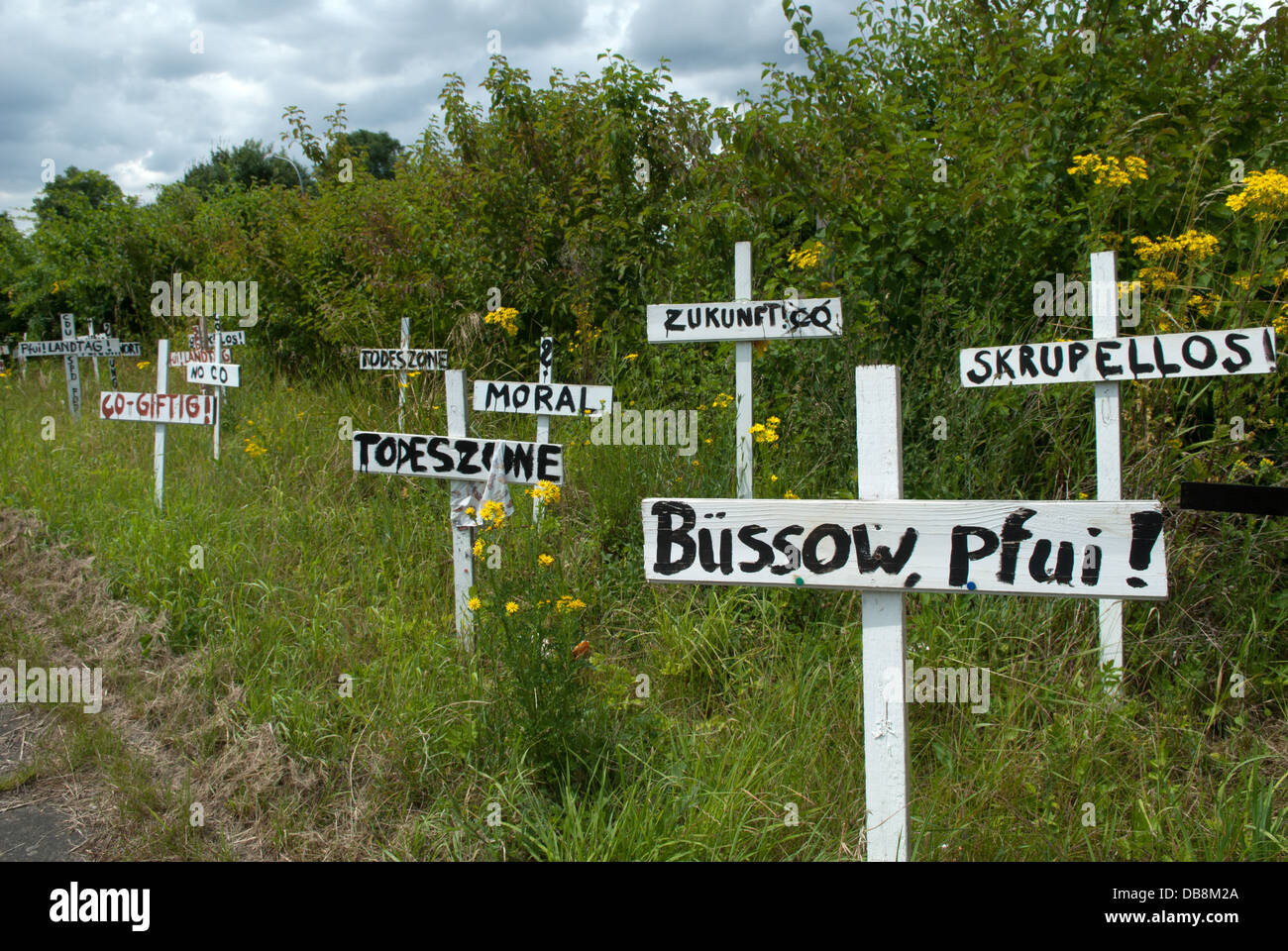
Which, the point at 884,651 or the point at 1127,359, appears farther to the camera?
the point at 1127,359

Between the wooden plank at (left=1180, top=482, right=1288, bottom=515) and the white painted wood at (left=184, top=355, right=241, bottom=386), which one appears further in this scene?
the white painted wood at (left=184, top=355, right=241, bottom=386)

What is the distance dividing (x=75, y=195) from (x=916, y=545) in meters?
18.8

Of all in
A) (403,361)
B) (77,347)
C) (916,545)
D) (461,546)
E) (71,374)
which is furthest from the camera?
(77,347)

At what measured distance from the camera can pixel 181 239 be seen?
13.9 metres

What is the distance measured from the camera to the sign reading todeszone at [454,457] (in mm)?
3703

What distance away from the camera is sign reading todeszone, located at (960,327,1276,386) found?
291 centimetres

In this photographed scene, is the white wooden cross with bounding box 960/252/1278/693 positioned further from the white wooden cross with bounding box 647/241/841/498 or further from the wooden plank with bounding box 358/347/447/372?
the wooden plank with bounding box 358/347/447/372

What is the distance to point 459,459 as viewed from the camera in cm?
382

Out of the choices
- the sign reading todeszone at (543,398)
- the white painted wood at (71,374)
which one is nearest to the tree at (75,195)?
the white painted wood at (71,374)

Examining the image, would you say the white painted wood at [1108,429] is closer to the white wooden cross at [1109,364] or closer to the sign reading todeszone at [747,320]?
the white wooden cross at [1109,364]

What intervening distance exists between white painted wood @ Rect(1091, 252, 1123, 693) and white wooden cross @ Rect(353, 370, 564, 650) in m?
2.16

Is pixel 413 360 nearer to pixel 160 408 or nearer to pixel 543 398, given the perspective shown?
pixel 160 408

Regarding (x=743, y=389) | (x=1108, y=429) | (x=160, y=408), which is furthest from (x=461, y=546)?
(x=160, y=408)

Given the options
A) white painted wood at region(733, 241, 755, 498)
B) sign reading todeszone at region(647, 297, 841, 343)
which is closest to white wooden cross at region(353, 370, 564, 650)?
white painted wood at region(733, 241, 755, 498)
